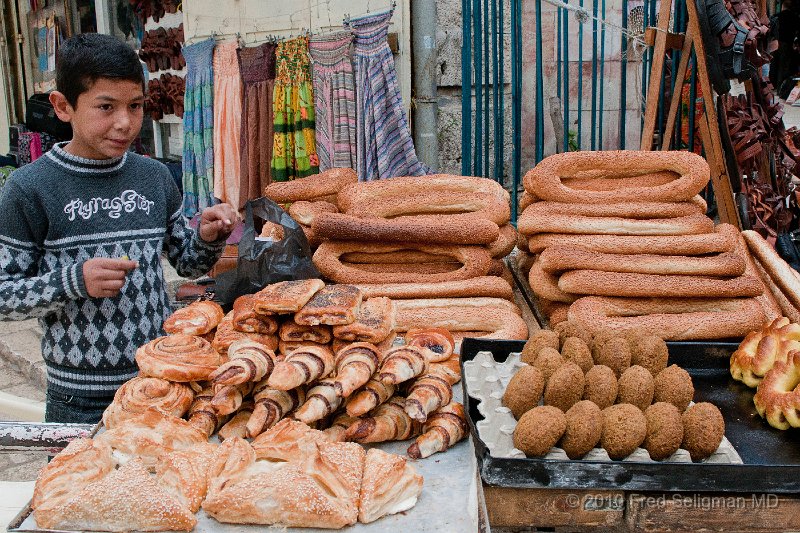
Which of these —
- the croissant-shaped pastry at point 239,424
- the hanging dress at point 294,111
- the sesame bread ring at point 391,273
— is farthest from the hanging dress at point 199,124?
the croissant-shaped pastry at point 239,424

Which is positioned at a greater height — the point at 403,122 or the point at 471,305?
the point at 403,122

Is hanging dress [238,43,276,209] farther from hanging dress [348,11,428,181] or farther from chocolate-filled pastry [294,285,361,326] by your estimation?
chocolate-filled pastry [294,285,361,326]

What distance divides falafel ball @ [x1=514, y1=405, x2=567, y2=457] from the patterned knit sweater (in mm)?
1449

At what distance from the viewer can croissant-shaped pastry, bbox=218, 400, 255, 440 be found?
5.97 ft

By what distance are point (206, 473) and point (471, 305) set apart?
1385 mm

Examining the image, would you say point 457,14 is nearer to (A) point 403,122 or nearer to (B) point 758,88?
(A) point 403,122

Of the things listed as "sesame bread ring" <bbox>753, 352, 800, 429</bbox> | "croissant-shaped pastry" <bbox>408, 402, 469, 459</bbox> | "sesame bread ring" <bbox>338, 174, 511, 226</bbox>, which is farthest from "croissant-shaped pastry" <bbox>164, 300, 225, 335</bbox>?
"sesame bread ring" <bbox>753, 352, 800, 429</bbox>

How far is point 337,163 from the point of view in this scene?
561cm

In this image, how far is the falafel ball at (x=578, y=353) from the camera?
1.88 metres

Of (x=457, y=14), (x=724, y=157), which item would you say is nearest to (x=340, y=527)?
(x=724, y=157)

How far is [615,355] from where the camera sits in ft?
6.26

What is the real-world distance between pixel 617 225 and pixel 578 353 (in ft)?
3.48

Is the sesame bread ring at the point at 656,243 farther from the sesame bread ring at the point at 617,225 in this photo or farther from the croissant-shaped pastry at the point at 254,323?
the croissant-shaped pastry at the point at 254,323

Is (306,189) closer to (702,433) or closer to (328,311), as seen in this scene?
(328,311)
